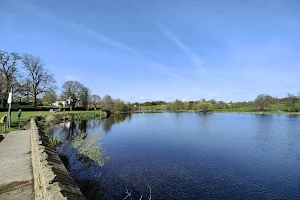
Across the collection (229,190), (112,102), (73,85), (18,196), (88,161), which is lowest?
(229,190)

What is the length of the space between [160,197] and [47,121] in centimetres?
2695

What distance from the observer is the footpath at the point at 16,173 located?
509 cm

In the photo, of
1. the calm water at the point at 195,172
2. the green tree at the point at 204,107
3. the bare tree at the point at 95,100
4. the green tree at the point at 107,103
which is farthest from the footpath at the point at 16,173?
the green tree at the point at 204,107

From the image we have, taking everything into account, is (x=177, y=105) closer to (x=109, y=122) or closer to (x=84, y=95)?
(x=84, y=95)

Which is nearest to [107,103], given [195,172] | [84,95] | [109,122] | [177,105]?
[84,95]

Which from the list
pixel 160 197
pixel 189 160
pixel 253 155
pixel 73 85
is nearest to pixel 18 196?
pixel 160 197

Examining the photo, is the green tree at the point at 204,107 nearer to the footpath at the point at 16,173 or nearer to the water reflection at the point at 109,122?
the water reflection at the point at 109,122

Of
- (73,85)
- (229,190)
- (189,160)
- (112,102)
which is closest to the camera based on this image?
(229,190)

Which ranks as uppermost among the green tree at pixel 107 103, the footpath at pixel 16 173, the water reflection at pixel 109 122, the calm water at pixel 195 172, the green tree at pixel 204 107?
the green tree at pixel 107 103

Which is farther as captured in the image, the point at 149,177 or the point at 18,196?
the point at 149,177

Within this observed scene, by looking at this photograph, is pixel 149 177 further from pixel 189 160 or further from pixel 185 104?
pixel 185 104

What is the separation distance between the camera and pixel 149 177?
11.8m

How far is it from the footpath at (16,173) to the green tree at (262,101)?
91.9 m

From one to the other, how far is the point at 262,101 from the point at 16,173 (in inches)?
3699
